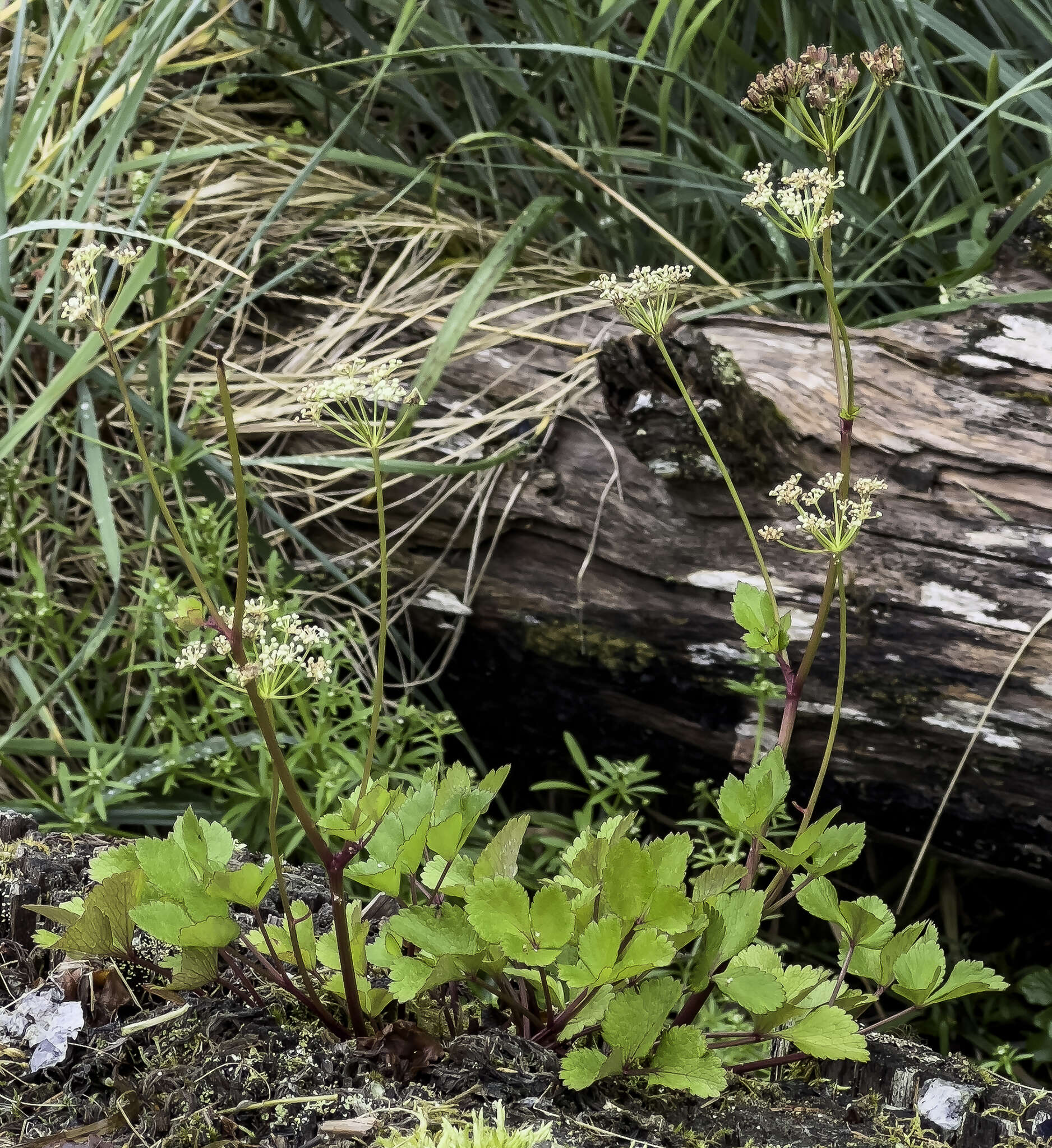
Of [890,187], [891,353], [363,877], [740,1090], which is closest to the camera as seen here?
[363,877]

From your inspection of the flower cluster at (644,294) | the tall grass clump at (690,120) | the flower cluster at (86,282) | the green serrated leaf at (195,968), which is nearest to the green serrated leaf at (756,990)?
the green serrated leaf at (195,968)

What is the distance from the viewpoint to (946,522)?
1617 millimetres

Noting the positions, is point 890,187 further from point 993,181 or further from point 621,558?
point 621,558

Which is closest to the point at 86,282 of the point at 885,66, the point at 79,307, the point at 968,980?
the point at 79,307

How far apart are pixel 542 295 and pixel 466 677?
29.2 inches

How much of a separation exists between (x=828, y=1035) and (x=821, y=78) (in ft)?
2.55

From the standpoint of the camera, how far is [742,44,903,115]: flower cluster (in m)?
0.87

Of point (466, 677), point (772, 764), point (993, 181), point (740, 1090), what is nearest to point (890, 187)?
point (993, 181)

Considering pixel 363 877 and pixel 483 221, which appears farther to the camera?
pixel 483 221

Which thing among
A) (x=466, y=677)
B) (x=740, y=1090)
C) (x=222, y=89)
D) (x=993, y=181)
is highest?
(x=993, y=181)

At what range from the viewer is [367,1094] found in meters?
0.83

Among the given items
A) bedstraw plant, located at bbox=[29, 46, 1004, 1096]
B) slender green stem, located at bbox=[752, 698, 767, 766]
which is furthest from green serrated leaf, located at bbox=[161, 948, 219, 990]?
slender green stem, located at bbox=[752, 698, 767, 766]

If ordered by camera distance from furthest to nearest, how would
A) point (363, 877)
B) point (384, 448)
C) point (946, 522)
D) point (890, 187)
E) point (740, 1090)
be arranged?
point (890, 187) → point (384, 448) → point (946, 522) → point (740, 1090) → point (363, 877)

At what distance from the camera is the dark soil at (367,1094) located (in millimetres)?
823
